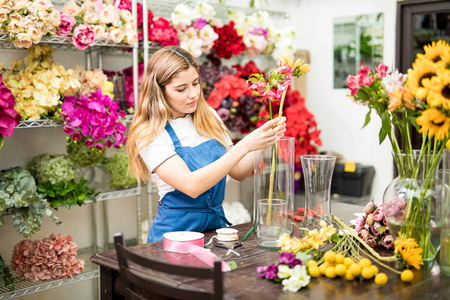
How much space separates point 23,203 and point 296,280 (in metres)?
1.65

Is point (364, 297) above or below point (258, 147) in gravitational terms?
below

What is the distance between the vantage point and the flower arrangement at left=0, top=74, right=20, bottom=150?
245cm

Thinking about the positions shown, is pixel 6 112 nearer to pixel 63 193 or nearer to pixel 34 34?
pixel 34 34

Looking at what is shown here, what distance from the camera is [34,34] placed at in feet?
8.61

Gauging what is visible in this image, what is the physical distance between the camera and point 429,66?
1417 millimetres

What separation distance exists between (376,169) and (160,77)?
8.36 ft

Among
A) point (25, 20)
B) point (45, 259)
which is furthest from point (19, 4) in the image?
point (45, 259)

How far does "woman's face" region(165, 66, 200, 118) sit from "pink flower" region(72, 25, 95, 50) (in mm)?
817

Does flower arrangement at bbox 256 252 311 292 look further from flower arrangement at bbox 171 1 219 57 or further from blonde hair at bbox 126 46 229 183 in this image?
flower arrangement at bbox 171 1 219 57

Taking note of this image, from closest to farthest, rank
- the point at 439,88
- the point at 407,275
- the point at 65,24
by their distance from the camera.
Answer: the point at 439,88 < the point at 407,275 < the point at 65,24

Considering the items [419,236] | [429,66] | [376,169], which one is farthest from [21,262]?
[376,169]

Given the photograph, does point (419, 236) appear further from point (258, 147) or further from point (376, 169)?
point (376, 169)

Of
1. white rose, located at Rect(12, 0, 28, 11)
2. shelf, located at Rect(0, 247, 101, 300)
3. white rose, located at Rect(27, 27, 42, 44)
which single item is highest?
white rose, located at Rect(12, 0, 28, 11)

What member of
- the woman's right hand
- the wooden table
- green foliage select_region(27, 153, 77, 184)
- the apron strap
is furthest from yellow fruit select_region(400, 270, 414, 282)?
green foliage select_region(27, 153, 77, 184)
